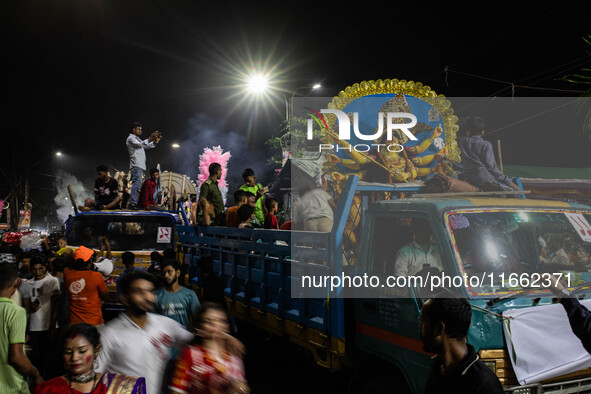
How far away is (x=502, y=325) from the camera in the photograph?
3037mm

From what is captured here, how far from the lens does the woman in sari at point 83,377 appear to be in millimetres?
2359

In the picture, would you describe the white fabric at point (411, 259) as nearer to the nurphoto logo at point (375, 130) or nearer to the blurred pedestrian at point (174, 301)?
the blurred pedestrian at point (174, 301)

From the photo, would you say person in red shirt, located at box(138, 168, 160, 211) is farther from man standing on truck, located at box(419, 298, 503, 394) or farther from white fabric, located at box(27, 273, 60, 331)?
man standing on truck, located at box(419, 298, 503, 394)

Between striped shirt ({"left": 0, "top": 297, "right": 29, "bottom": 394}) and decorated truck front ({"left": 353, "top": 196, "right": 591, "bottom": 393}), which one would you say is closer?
decorated truck front ({"left": 353, "top": 196, "right": 591, "bottom": 393})

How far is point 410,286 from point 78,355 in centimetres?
210

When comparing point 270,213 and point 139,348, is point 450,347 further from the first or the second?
point 270,213

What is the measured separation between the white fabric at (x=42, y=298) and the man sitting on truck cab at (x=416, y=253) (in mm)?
3800

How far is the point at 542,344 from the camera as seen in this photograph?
9.90 feet

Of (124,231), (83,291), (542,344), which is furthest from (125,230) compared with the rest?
(542,344)

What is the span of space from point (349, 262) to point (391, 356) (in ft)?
4.36

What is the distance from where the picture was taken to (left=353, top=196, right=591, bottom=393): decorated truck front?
3016 mm

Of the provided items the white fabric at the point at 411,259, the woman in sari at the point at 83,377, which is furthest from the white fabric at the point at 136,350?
the white fabric at the point at 411,259

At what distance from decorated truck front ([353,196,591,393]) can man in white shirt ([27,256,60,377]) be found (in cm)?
344

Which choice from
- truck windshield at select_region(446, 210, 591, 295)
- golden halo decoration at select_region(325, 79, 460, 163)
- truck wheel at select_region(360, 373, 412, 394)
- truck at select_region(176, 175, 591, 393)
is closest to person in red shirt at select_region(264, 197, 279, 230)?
golden halo decoration at select_region(325, 79, 460, 163)
